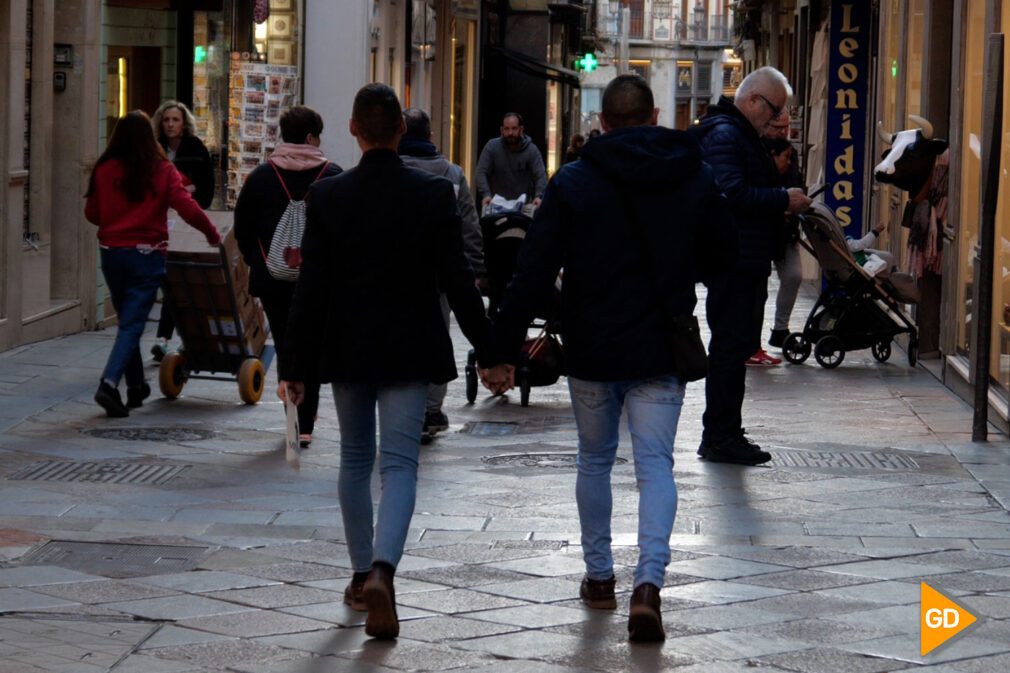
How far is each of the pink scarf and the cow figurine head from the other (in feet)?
19.7

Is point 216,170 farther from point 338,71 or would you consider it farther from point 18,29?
point 18,29

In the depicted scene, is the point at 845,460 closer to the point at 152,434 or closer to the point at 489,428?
the point at 489,428

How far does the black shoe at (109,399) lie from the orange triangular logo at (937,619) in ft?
19.4

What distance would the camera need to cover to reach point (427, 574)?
23.9 feet

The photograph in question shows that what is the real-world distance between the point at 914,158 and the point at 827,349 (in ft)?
5.52

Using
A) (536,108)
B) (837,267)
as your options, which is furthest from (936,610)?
(536,108)

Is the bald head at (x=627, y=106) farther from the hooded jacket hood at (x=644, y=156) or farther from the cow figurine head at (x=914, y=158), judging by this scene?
the cow figurine head at (x=914, y=158)

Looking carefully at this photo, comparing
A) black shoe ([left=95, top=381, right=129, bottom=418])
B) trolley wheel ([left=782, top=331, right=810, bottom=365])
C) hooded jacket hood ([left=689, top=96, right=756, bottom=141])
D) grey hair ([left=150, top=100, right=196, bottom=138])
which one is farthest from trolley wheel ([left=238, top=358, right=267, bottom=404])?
trolley wheel ([left=782, top=331, right=810, bottom=365])

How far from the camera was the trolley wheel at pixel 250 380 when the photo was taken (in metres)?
12.3

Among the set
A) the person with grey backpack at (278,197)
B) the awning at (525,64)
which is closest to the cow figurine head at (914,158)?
the person with grey backpack at (278,197)

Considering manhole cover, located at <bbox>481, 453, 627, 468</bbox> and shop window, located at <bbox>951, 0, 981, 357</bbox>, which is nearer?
manhole cover, located at <bbox>481, 453, 627, 468</bbox>

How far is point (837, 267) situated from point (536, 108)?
81.8ft

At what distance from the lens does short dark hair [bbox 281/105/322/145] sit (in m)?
10.1

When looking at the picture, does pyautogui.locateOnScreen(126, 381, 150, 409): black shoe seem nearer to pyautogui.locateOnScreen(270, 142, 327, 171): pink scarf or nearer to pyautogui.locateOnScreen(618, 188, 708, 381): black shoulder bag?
pyautogui.locateOnScreen(270, 142, 327, 171): pink scarf
